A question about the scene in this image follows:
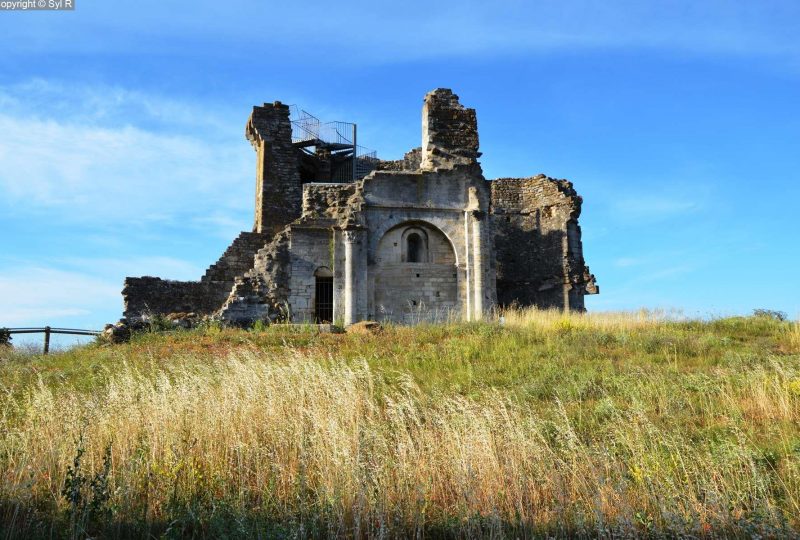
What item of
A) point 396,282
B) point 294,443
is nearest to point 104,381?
point 294,443

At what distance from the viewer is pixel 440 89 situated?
23312 mm

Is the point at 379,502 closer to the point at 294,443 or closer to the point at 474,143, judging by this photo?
the point at 294,443

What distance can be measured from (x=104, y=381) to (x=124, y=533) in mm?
6012

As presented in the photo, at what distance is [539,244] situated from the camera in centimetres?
2947

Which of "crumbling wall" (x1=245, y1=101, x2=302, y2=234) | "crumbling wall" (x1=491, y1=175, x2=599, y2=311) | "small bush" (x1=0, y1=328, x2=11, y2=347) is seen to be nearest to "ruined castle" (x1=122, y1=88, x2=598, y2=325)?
"small bush" (x1=0, y1=328, x2=11, y2=347)

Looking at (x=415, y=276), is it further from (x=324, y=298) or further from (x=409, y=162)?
(x=409, y=162)

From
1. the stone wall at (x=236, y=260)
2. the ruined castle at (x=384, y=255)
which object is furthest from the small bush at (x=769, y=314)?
the stone wall at (x=236, y=260)

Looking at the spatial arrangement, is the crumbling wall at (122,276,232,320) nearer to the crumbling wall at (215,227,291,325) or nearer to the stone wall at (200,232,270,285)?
the stone wall at (200,232,270,285)

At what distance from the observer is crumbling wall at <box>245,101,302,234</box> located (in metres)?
28.8

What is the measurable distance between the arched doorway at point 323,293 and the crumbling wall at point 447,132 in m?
5.25

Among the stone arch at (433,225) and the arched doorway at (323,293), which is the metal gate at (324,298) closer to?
the arched doorway at (323,293)

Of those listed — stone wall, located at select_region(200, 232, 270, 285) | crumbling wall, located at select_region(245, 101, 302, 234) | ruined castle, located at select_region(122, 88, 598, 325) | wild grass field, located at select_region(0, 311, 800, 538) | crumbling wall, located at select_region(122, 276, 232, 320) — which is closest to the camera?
wild grass field, located at select_region(0, 311, 800, 538)

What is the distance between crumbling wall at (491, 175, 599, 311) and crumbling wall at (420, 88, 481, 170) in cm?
738

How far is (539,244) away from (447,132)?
8.86 meters
